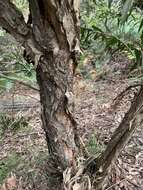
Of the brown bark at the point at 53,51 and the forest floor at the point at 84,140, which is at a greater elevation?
the brown bark at the point at 53,51

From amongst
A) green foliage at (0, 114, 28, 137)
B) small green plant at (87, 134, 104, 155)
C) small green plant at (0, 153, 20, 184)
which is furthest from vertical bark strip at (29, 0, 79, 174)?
green foliage at (0, 114, 28, 137)

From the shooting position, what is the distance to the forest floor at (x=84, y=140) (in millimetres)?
1725

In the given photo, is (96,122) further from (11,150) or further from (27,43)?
(27,43)

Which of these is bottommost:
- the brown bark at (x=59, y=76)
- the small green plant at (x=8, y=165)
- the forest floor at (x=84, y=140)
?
the small green plant at (x=8, y=165)

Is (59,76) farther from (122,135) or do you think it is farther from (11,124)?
(11,124)

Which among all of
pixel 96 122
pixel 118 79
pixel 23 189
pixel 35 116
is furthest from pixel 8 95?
pixel 23 189

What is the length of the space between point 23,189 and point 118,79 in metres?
1.40

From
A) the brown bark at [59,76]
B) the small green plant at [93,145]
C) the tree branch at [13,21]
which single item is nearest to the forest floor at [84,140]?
the small green plant at [93,145]

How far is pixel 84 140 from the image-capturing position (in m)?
1.95

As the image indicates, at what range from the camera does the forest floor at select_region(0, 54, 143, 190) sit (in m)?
1.72

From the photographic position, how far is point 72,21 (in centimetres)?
125

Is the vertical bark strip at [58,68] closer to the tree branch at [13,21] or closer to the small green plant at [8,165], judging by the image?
the tree branch at [13,21]

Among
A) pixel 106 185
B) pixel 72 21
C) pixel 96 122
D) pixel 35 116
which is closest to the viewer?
pixel 72 21

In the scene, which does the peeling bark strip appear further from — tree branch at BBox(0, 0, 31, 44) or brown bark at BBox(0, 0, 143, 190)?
tree branch at BBox(0, 0, 31, 44)
